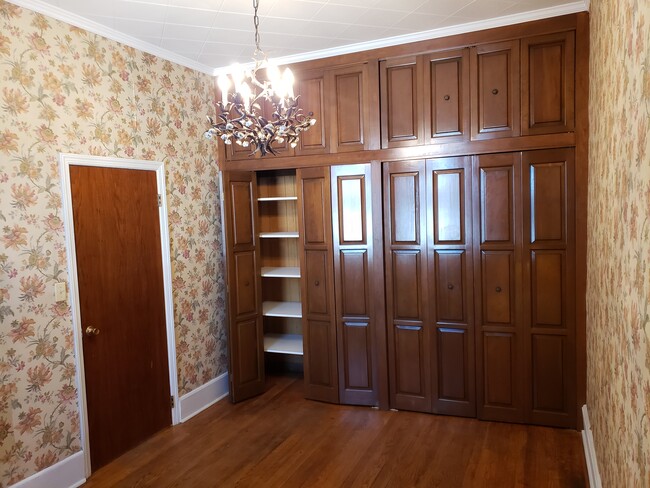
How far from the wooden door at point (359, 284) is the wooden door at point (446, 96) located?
1.79ft

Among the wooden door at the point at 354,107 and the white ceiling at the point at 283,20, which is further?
the wooden door at the point at 354,107

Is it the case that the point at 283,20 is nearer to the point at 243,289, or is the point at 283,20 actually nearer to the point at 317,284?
the point at 317,284

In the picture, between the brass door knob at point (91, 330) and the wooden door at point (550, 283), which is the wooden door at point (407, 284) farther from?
the brass door knob at point (91, 330)

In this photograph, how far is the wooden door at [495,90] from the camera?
3270mm

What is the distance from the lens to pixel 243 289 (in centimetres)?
410

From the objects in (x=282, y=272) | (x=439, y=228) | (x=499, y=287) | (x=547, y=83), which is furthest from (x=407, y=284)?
(x=547, y=83)

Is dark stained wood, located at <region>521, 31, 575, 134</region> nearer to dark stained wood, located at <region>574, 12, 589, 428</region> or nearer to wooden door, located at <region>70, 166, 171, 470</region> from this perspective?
dark stained wood, located at <region>574, 12, 589, 428</region>

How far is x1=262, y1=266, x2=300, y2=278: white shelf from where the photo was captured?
4215mm

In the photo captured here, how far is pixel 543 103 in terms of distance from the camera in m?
3.21

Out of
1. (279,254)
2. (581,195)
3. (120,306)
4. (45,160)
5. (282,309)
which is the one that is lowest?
(282,309)

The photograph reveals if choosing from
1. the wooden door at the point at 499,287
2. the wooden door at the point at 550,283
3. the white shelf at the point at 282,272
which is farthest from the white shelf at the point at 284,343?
the wooden door at the point at 550,283

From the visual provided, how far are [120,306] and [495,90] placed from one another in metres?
3.11

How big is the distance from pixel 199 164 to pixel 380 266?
1.80 metres

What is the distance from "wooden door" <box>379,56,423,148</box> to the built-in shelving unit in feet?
3.91
